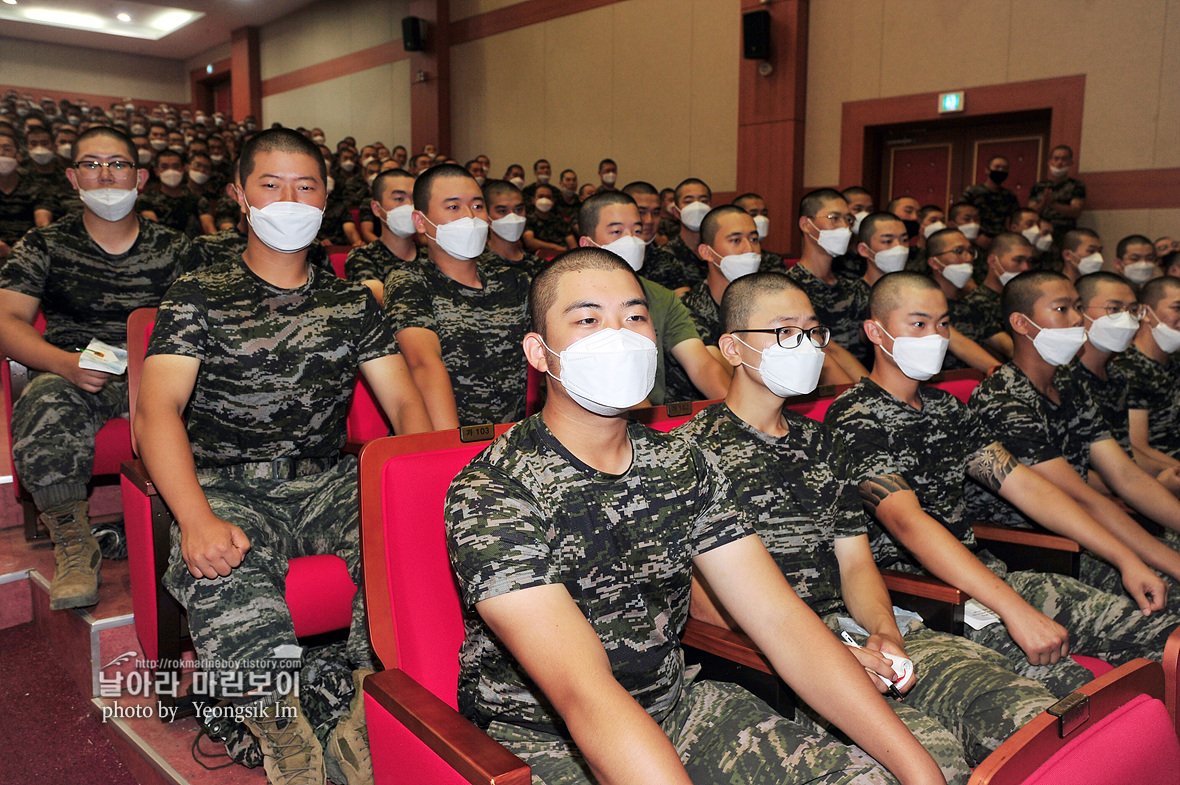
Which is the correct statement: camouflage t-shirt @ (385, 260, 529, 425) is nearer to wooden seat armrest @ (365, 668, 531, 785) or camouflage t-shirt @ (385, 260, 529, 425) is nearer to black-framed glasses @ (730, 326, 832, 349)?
black-framed glasses @ (730, 326, 832, 349)

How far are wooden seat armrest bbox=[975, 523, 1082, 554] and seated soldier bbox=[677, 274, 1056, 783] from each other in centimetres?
57

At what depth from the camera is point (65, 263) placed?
9.18 ft

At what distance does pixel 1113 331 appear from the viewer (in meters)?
3.04

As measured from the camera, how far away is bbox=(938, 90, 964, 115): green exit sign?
23.4ft

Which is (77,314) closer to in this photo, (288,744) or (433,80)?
(288,744)

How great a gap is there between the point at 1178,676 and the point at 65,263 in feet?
10.5

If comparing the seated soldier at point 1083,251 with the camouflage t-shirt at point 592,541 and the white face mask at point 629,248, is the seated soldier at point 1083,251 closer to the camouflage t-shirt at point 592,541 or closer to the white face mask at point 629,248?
the white face mask at point 629,248

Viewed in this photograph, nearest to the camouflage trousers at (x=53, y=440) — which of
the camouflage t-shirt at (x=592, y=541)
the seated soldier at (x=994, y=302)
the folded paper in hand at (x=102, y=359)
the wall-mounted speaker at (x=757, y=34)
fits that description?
the folded paper in hand at (x=102, y=359)

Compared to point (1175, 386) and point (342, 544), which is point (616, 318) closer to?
point (342, 544)

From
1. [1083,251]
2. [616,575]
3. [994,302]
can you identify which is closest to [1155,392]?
[994,302]

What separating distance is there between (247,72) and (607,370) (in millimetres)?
16324

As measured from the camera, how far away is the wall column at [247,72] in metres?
15.2

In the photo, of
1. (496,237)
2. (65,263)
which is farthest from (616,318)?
(496,237)

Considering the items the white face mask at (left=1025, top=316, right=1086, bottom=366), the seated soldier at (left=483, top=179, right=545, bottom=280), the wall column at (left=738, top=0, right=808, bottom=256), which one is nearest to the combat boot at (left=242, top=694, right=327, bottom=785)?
the white face mask at (left=1025, top=316, right=1086, bottom=366)
